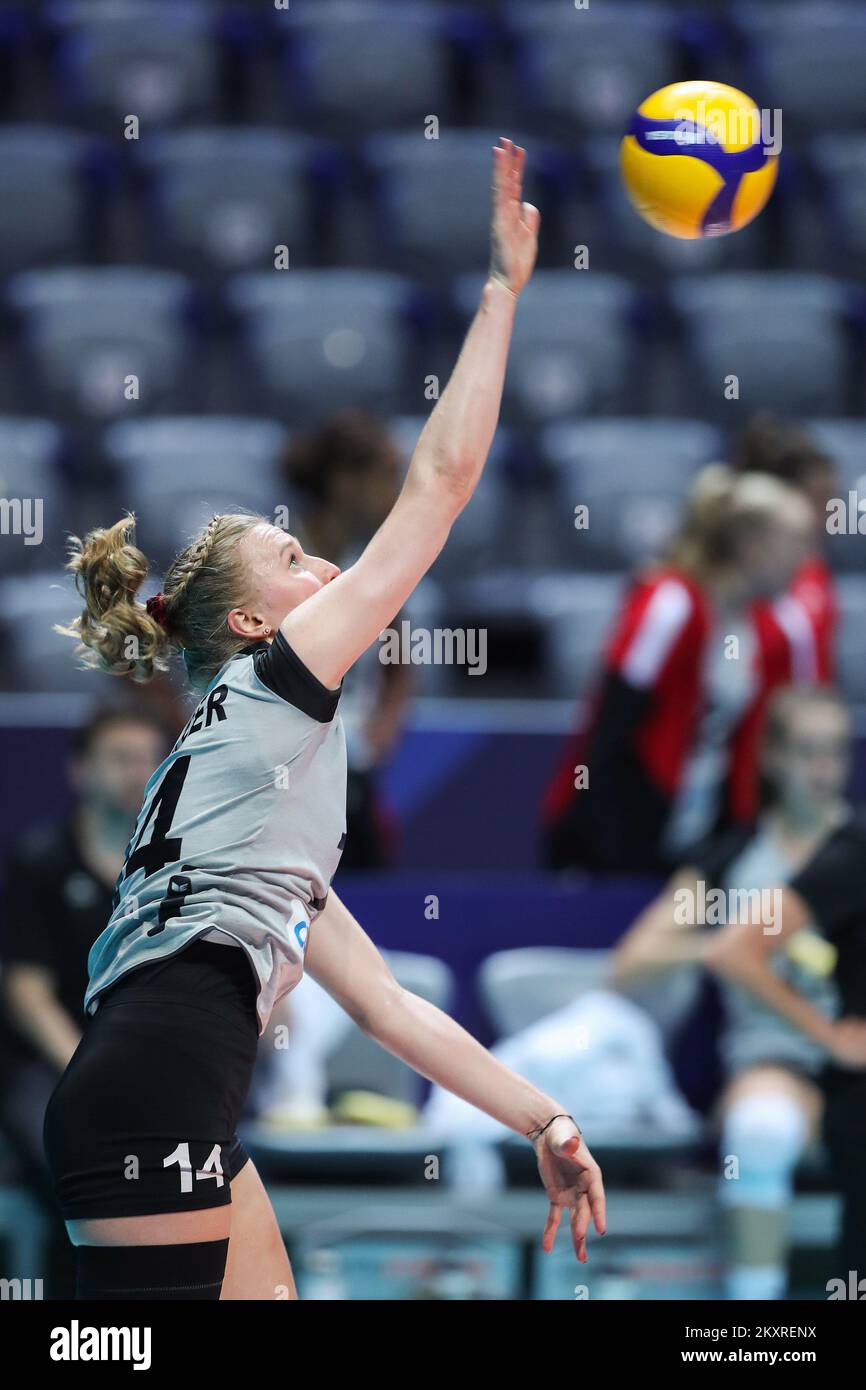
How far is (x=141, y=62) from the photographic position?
7.80m

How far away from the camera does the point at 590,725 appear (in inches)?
200

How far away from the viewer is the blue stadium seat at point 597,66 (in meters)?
7.75

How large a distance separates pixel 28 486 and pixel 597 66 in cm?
293

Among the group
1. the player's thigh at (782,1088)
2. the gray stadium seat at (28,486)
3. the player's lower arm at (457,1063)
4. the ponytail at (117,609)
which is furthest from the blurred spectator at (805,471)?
the ponytail at (117,609)

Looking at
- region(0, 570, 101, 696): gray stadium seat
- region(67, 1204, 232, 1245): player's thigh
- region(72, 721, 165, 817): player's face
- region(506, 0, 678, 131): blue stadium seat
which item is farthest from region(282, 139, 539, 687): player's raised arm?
region(506, 0, 678, 131): blue stadium seat

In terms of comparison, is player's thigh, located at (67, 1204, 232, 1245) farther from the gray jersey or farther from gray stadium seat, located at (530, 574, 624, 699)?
gray stadium seat, located at (530, 574, 624, 699)

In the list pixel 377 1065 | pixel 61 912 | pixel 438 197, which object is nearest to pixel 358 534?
pixel 61 912

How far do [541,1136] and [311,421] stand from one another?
4.58 metres

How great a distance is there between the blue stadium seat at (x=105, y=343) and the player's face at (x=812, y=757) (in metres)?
3.13

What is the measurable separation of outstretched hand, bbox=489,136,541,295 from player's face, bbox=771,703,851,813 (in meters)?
2.29

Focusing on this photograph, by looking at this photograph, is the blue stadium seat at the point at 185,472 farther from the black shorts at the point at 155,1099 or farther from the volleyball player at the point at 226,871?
the black shorts at the point at 155,1099

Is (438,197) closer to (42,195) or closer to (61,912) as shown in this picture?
(42,195)
